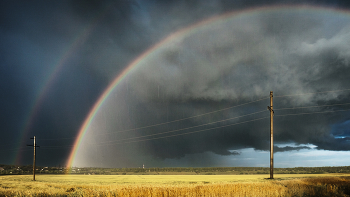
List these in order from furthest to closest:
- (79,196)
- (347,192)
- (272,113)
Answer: (272,113), (79,196), (347,192)

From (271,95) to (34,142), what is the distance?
54.8m

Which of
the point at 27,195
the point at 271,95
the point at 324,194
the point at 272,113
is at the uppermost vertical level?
the point at 271,95

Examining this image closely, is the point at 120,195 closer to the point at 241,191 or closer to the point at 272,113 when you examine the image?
the point at 241,191

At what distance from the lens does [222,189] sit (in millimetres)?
21984

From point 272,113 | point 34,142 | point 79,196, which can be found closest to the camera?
point 79,196

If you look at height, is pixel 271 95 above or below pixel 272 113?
above

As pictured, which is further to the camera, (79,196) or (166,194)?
(79,196)

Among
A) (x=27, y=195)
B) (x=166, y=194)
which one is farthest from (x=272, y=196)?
(x=27, y=195)

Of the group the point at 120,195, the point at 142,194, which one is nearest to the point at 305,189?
the point at 142,194

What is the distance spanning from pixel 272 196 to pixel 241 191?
96.2 inches

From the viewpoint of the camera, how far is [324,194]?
1902 cm

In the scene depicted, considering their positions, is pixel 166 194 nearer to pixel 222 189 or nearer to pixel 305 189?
pixel 222 189

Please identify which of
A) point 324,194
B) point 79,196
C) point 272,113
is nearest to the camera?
point 324,194

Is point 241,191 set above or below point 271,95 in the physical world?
below
